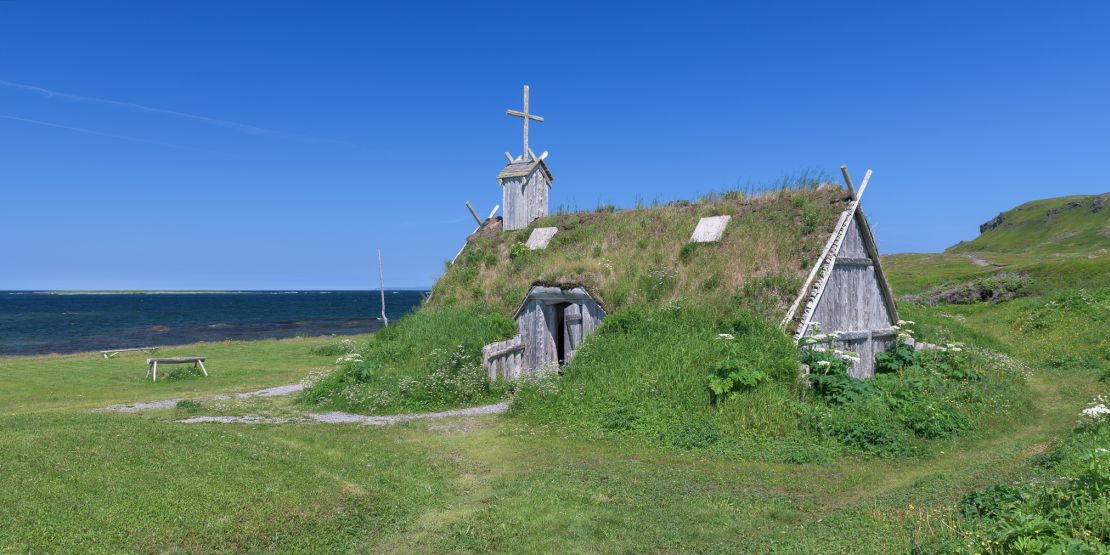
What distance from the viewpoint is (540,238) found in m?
25.2

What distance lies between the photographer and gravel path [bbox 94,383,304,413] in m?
18.8

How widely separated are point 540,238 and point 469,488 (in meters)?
15.3

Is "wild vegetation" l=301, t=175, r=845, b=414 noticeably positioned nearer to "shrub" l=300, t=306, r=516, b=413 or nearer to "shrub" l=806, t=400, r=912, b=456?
"shrub" l=300, t=306, r=516, b=413

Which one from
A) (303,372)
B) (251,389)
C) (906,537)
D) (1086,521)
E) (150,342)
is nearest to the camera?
(1086,521)

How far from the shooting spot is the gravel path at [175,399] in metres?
18.8

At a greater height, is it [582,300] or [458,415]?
[582,300]

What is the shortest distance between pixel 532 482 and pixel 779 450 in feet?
16.6

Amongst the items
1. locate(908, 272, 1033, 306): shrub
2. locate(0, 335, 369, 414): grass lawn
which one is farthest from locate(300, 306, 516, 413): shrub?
locate(908, 272, 1033, 306): shrub

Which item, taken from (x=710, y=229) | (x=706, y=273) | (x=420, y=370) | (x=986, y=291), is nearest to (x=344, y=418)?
(x=420, y=370)

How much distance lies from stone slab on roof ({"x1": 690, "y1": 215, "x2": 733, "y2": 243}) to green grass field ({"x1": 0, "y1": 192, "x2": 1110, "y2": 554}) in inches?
250

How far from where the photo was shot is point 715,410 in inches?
559

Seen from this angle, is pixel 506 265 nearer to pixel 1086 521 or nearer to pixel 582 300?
pixel 582 300

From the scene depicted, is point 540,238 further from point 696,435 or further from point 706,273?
point 696,435

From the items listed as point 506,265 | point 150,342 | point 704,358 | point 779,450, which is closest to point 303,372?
point 506,265
